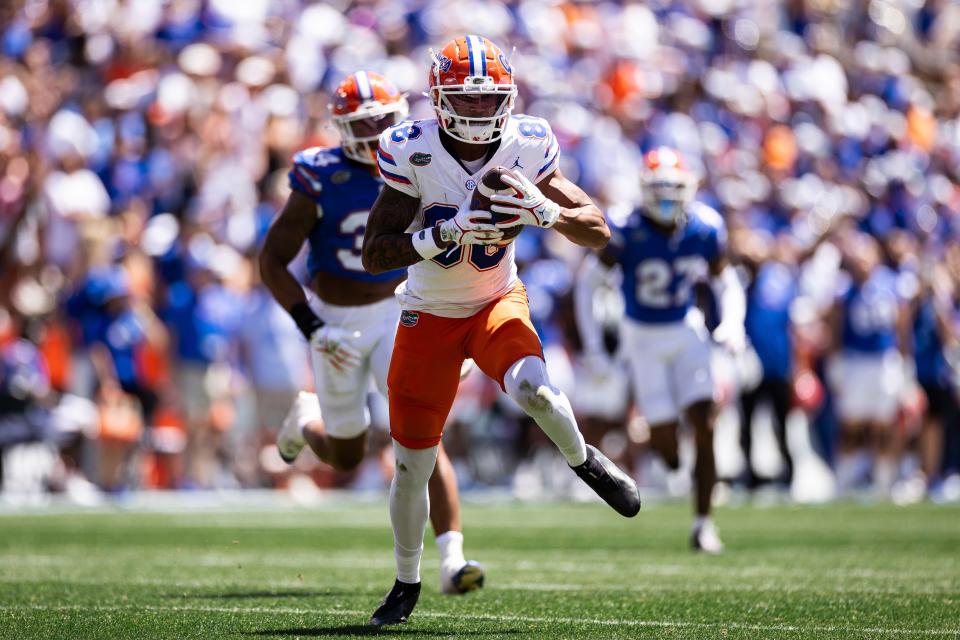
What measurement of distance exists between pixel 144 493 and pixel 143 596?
728 centimetres

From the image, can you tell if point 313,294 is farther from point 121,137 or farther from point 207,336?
point 121,137

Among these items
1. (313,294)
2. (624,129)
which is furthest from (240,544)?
(624,129)

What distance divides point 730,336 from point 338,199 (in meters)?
2.88

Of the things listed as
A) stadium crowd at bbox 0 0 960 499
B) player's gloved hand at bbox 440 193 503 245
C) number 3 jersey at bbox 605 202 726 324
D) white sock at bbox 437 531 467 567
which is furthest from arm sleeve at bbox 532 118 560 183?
stadium crowd at bbox 0 0 960 499

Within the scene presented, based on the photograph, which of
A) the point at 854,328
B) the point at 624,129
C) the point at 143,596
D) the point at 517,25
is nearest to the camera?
the point at 143,596

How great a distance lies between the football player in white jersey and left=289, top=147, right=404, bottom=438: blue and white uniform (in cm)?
136

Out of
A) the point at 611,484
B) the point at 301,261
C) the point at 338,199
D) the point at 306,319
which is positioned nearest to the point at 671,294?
the point at 301,261

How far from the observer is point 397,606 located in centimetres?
532

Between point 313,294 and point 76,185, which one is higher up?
point 313,294

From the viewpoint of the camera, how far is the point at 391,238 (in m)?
5.11

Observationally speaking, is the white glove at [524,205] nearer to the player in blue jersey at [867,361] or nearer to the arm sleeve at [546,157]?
the arm sleeve at [546,157]

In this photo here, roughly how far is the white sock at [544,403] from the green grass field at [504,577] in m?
0.59

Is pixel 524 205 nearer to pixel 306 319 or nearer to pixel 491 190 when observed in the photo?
pixel 491 190

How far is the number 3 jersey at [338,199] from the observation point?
22.1 feet
